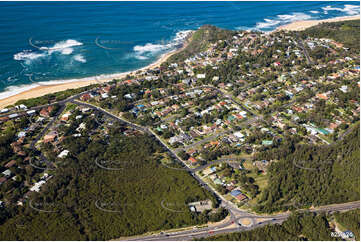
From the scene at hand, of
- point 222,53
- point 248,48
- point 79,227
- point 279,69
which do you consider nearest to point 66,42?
point 222,53

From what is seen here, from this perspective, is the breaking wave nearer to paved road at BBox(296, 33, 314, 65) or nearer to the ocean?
the ocean

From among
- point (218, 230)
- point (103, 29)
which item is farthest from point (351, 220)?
point (103, 29)

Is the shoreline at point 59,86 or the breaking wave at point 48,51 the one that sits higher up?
the breaking wave at point 48,51

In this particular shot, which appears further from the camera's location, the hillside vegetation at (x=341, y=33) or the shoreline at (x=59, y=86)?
the hillside vegetation at (x=341, y=33)

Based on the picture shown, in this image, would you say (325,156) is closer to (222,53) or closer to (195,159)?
(195,159)

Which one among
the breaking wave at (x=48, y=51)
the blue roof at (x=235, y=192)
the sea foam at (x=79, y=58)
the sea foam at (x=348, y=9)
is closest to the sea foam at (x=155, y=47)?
the sea foam at (x=79, y=58)

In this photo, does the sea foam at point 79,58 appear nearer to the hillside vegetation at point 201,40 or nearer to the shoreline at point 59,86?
the shoreline at point 59,86

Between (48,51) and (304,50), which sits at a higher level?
(48,51)

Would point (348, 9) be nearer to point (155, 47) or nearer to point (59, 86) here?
point (155, 47)

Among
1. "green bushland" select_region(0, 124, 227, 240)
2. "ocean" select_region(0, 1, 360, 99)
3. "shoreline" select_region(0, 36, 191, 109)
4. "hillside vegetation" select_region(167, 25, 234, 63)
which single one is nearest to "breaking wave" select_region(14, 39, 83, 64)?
"ocean" select_region(0, 1, 360, 99)
